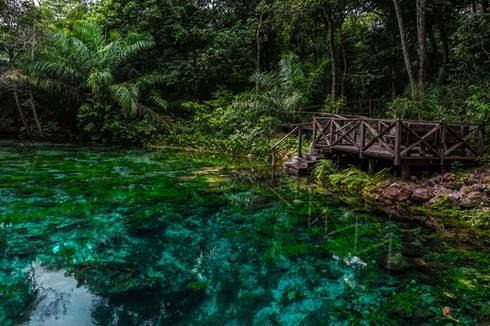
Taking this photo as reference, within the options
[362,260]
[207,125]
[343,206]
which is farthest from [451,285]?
[207,125]

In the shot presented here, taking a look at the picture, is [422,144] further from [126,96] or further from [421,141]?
[126,96]

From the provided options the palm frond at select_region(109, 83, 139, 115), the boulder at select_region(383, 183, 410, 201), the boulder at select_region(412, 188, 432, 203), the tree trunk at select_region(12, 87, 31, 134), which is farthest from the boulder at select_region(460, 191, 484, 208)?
the tree trunk at select_region(12, 87, 31, 134)

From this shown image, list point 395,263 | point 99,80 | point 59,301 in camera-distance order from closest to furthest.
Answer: point 59,301 < point 395,263 < point 99,80

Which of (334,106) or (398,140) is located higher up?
(334,106)

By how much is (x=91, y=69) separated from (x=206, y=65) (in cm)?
638

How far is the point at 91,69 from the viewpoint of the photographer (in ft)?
63.1

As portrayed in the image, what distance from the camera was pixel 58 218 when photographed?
709cm

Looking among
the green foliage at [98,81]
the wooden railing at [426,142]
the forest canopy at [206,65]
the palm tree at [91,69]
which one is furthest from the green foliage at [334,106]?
the green foliage at [98,81]

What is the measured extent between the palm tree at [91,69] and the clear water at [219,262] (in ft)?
33.6

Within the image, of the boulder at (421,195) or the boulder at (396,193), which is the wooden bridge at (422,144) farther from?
the boulder at (421,195)

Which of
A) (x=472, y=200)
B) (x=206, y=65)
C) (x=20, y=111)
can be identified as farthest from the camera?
(x=206, y=65)


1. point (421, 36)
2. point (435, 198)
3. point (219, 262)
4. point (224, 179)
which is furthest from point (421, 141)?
point (219, 262)

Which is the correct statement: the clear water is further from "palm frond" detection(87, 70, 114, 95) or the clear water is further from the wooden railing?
"palm frond" detection(87, 70, 114, 95)

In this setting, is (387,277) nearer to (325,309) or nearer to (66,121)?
(325,309)
